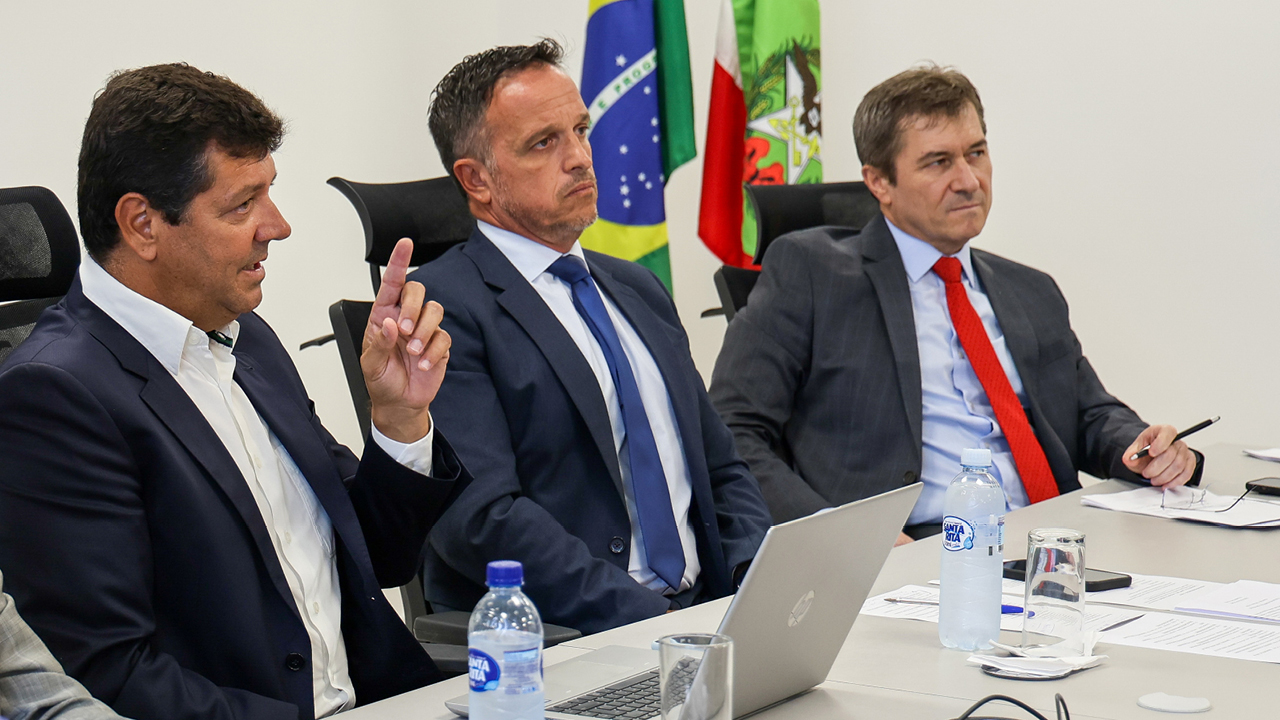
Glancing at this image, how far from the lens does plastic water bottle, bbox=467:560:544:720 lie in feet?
3.32

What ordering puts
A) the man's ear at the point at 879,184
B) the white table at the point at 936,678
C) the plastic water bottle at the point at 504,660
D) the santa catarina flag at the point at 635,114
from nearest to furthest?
1. the plastic water bottle at the point at 504,660
2. the white table at the point at 936,678
3. the man's ear at the point at 879,184
4. the santa catarina flag at the point at 635,114


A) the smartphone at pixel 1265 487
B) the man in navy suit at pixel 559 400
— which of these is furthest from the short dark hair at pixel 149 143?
the smartphone at pixel 1265 487

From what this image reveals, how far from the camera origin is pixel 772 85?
12.5ft

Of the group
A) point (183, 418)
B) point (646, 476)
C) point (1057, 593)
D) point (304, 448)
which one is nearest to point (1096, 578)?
point (1057, 593)

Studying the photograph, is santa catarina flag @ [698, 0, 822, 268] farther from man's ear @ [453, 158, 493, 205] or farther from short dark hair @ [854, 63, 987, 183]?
man's ear @ [453, 158, 493, 205]

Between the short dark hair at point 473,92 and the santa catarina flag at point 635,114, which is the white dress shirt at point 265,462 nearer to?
the short dark hair at point 473,92

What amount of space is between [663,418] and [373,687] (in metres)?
0.74

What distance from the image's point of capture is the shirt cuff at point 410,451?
65.5 inches

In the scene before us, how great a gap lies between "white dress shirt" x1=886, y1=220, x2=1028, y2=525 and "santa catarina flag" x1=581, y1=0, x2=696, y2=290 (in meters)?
1.22

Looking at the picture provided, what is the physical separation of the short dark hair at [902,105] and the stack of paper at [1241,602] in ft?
4.29

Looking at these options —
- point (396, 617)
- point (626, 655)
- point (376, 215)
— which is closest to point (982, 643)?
point (626, 655)

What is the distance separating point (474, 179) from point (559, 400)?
49 cm

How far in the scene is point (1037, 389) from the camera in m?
2.69

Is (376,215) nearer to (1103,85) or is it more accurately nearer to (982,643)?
(982,643)
